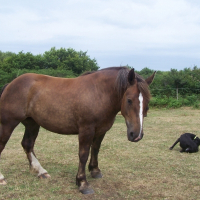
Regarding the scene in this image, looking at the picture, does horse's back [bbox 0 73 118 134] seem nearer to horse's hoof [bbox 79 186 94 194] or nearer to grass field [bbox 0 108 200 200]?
horse's hoof [bbox 79 186 94 194]

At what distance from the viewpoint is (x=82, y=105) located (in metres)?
3.43

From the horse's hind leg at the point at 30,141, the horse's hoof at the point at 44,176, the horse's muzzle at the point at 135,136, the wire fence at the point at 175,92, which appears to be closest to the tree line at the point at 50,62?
the wire fence at the point at 175,92

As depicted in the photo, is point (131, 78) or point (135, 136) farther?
point (131, 78)

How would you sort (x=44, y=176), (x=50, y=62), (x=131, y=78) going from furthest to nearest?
(x=50, y=62) < (x=44, y=176) < (x=131, y=78)

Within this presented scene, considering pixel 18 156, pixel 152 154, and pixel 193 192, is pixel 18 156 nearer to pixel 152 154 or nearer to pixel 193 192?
pixel 152 154

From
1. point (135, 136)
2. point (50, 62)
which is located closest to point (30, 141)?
point (135, 136)

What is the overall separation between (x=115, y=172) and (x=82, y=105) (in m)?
1.66

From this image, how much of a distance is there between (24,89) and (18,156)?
7.02ft

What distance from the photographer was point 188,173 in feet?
13.9

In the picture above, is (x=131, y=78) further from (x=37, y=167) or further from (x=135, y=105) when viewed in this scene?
(x=37, y=167)

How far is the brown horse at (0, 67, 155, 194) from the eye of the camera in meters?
3.16

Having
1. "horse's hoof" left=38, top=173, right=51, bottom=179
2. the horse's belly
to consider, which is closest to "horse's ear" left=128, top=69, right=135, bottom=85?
the horse's belly

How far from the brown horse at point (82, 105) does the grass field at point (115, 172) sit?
25 centimetres

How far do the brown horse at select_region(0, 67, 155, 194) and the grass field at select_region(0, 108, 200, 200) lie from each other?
0.25m
